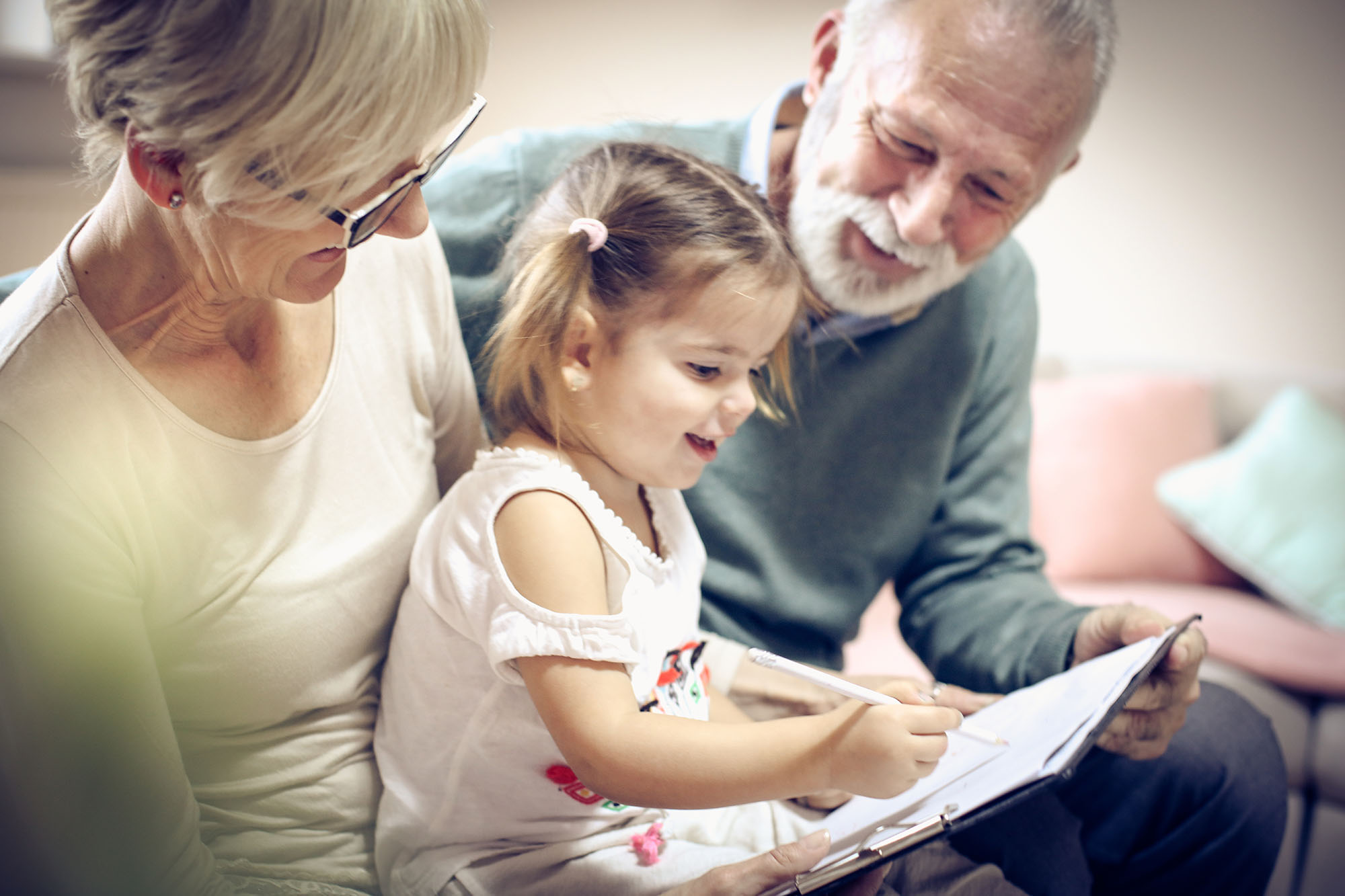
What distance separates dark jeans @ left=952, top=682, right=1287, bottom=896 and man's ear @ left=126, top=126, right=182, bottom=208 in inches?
44.7

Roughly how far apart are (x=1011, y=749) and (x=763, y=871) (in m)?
0.24

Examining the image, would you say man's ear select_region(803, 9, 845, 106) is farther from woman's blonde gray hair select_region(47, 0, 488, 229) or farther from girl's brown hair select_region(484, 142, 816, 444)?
woman's blonde gray hair select_region(47, 0, 488, 229)

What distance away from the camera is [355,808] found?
34.1 inches

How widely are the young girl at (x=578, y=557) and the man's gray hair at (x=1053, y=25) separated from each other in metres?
0.41

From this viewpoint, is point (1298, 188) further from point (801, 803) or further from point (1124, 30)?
point (801, 803)

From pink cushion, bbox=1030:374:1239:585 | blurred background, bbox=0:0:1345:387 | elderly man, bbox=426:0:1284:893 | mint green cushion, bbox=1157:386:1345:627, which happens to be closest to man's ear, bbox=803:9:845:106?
elderly man, bbox=426:0:1284:893

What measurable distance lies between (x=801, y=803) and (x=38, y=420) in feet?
2.54

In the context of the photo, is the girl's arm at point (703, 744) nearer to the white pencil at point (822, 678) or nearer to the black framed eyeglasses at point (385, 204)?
the white pencil at point (822, 678)

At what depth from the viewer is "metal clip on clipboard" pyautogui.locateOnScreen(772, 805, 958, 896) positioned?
0.66m

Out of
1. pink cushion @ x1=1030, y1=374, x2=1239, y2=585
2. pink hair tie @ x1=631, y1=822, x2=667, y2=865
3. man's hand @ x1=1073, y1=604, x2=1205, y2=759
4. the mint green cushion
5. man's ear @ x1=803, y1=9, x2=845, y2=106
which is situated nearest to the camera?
pink hair tie @ x1=631, y1=822, x2=667, y2=865

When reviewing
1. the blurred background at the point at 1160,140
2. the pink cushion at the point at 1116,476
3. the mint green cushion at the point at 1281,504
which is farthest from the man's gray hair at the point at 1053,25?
the mint green cushion at the point at 1281,504

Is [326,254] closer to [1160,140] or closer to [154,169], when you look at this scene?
[154,169]

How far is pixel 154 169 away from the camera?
2.05 feet

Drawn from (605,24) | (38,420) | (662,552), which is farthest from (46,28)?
(605,24)
